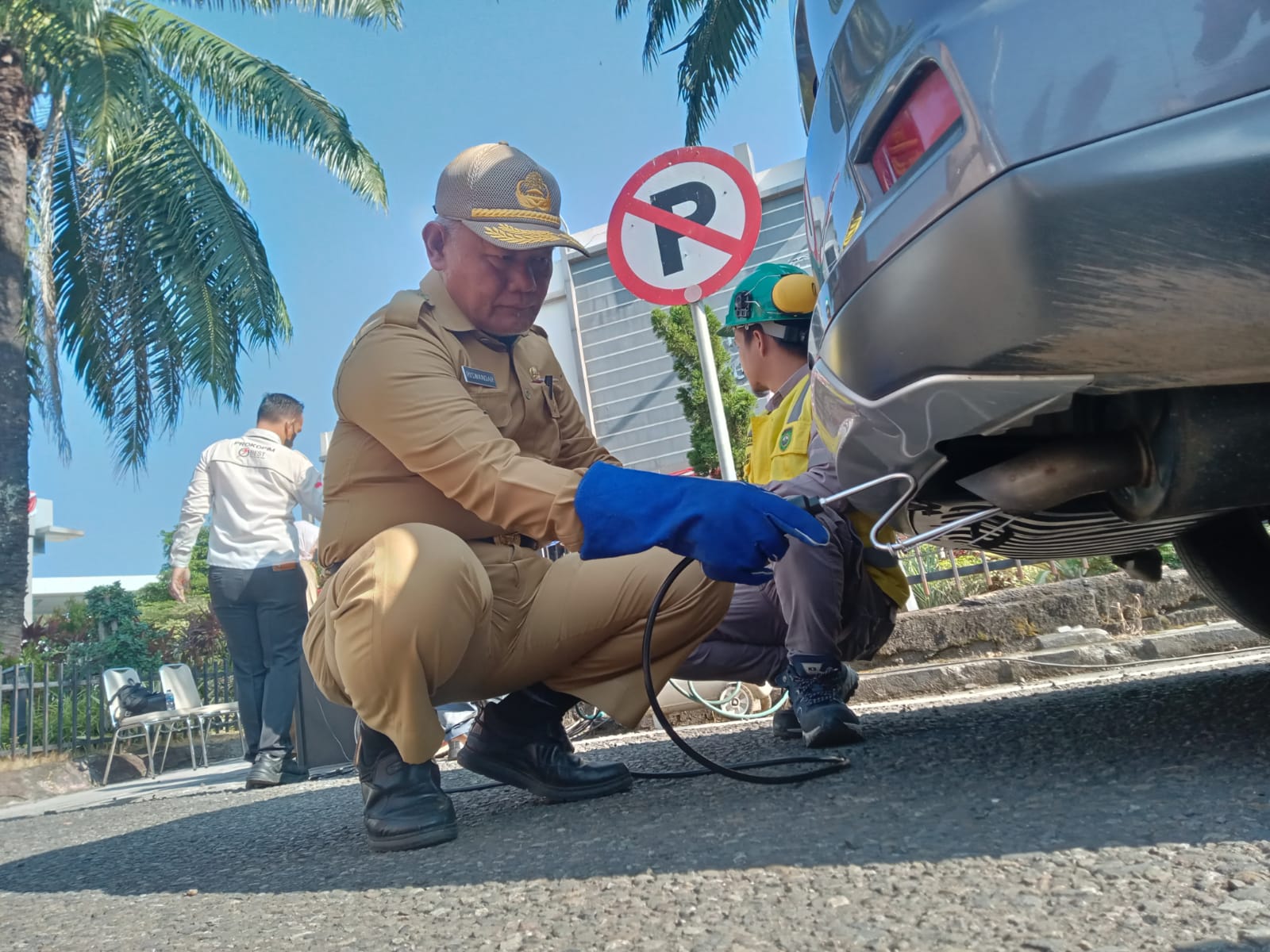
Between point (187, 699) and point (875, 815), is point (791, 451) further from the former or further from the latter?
point (187, 699)

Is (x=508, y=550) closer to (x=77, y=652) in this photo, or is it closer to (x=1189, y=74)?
(x=1189, y=74)

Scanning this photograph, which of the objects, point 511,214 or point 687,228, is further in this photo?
point 687,228

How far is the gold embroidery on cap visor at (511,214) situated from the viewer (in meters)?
2.45

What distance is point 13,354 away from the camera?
32.5ft

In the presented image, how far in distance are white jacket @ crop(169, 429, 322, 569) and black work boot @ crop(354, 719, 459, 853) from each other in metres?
3.51

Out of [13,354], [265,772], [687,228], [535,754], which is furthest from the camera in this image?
[13,354]

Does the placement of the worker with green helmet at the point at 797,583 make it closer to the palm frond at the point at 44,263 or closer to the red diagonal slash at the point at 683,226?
the red diagonal slash at the point at 683,226

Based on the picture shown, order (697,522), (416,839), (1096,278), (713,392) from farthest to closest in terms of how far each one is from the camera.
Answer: (713,392) → (416,839) → (697,522) → (1096,278)

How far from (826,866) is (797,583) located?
1292 mm

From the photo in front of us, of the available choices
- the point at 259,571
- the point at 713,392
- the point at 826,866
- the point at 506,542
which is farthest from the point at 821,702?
the point at 259,571

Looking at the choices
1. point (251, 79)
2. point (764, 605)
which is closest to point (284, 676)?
point (764, 605)

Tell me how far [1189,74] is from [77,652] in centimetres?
1049

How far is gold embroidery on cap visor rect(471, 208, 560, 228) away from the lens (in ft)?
8.04

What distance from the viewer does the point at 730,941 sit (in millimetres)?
1234
